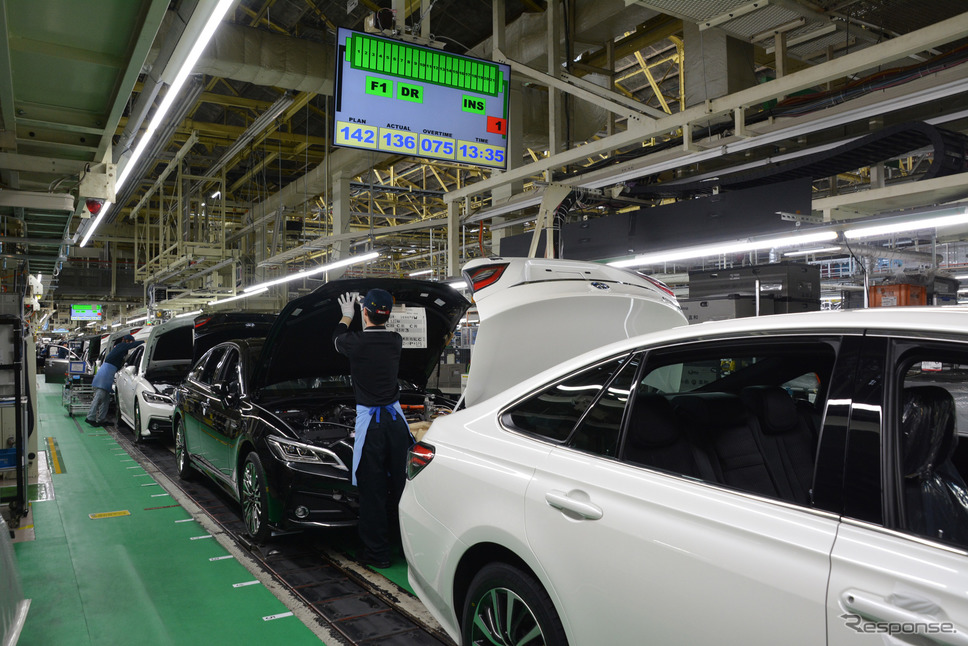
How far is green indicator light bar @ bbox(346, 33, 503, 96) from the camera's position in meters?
5.64

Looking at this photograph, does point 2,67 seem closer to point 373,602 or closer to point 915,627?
point 373,602

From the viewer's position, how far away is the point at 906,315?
1.58m

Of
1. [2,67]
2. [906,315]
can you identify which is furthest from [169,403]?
[906,315]

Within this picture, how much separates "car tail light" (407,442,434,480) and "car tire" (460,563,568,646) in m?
0.51

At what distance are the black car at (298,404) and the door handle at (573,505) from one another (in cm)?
255

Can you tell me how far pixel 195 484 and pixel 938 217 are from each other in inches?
261

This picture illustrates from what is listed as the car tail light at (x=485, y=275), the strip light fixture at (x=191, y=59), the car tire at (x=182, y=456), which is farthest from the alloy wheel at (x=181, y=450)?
the car tail light at (x=485, y=275)

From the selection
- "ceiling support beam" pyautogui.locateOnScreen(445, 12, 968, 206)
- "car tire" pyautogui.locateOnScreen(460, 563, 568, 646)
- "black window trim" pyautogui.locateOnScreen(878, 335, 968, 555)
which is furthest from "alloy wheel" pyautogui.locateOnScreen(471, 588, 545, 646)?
"ceiling support beam" pyautogui.locateOnScreen(445, 12, 968, 206)

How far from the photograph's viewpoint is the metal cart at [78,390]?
1269 cm

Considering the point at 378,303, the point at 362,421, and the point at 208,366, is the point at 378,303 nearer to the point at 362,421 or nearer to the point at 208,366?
the point at 362,421

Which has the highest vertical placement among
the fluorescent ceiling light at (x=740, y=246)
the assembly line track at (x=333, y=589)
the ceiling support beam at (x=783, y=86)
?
the ceiling support beam at (x=783, y=86)

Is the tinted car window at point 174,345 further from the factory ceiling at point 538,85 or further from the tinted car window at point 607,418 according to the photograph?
the tinted car window at point 607,418

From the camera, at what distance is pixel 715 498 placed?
171 centimetres

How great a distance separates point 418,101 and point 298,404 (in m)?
2.78
